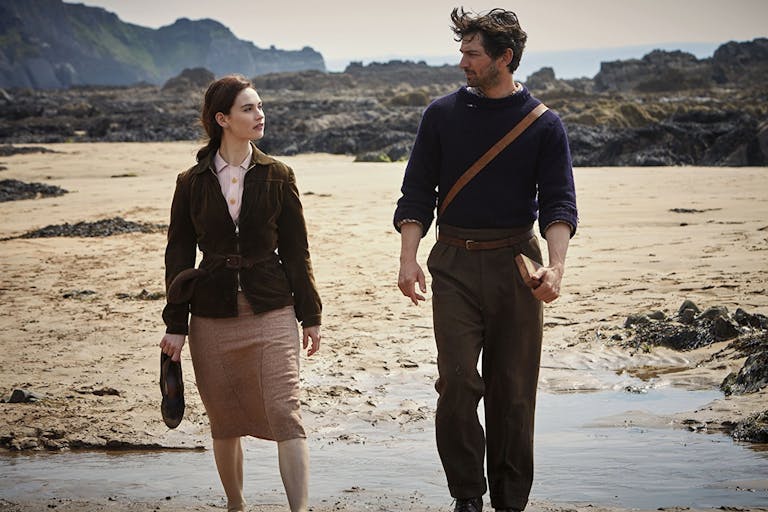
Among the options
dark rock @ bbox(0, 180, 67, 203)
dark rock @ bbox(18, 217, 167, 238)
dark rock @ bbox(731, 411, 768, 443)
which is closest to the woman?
dark rock @ bbox(731, 411, 768, 443)

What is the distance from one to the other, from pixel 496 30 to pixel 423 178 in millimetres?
668

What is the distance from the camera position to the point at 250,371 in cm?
421

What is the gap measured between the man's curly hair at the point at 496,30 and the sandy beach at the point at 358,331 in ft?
6.54

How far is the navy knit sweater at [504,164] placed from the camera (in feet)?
14.1

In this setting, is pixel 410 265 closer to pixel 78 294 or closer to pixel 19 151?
pixel 78 294

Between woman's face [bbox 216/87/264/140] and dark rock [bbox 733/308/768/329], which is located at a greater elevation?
woman's face [bbox 216/87/264/140]

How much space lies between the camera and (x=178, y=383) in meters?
4.41

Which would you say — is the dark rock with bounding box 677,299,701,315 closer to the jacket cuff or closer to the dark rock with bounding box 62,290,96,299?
the jacket cuff

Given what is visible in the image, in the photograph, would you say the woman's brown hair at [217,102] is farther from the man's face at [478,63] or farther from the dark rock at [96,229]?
the dark rock at [96,229]

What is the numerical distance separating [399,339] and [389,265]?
3043 mm

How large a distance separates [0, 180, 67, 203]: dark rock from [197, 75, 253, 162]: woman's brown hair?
14738 mm

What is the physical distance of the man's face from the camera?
14.0 ft

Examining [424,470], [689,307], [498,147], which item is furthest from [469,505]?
[689,307]

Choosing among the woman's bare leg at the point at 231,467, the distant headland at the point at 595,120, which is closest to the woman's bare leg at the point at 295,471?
the woman's bare leg at the point at 231,467
